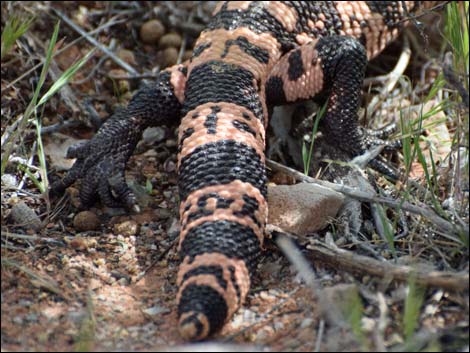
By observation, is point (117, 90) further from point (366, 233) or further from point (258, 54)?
point (366, 233)

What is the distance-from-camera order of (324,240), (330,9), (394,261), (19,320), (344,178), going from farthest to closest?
(330,9) → (344,178) → (324,240) → (394,261) → (19,320)

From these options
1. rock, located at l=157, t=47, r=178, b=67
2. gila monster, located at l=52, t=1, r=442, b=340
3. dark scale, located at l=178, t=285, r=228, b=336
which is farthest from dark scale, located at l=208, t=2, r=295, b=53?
dark scale, located at l=178, t=285, r=228, b=336

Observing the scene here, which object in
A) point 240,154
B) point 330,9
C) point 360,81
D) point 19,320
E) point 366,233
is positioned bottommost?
point 19,320

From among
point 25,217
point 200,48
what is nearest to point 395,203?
point 200,48

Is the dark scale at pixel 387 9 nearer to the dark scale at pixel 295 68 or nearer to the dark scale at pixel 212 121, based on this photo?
the dark scale at pixel 295 68

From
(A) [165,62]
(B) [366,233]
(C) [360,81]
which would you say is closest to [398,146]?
(C) [360,81]

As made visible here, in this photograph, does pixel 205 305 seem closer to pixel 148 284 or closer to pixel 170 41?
pixel 148 284

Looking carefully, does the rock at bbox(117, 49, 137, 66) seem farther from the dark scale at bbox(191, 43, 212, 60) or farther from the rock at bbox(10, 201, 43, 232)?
the rock at bbox(10, 201, 43, 232)
